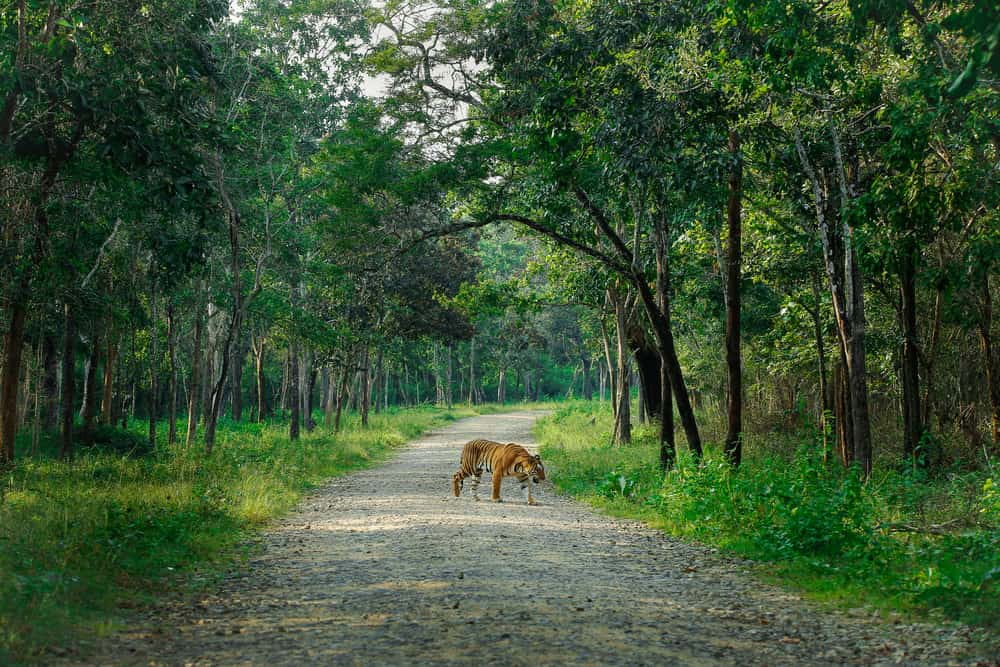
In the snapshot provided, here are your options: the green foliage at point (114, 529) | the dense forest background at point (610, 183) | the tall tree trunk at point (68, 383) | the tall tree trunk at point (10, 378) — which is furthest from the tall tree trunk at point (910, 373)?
the tall tree trunk at point (68, 383)

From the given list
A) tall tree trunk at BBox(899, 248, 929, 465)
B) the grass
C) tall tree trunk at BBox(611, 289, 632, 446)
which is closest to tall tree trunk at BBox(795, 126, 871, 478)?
tall tree trunk at BBox(899, 248, 929, 465)

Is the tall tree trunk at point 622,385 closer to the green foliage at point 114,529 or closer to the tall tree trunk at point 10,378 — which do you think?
the green foliage at point 114,529

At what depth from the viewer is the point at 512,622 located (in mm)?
6500

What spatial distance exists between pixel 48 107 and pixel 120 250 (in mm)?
7084

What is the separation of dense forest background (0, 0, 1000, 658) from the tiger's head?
166cm

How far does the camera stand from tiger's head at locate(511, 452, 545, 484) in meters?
14.6

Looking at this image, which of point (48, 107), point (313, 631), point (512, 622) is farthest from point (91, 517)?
point (48, 107)

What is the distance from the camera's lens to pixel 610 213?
796 inches

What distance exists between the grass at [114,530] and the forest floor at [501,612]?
392 mm

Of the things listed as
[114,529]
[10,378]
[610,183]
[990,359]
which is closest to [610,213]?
[610,183]

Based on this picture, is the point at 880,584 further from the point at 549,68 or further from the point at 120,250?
the point at 120,250

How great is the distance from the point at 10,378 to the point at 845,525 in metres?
13.3

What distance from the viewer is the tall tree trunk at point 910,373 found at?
15.8 metres

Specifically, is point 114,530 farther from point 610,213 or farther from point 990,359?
point 990,359
